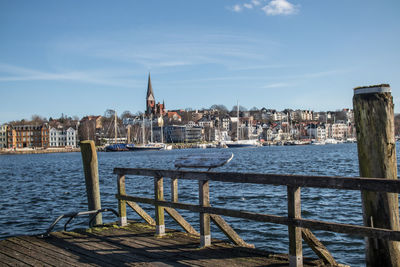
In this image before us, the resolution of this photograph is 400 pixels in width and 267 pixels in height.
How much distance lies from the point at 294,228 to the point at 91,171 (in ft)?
19.5

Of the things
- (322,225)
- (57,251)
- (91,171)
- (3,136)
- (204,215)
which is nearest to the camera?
(322,225)

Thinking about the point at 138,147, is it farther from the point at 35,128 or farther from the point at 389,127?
the point at 389,127

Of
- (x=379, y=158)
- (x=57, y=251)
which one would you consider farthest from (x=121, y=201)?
(x=379, y=158)

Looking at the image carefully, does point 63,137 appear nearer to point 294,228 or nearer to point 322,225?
point 294,228

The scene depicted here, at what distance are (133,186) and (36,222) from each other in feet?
42.0

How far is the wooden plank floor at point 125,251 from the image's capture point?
6316mm

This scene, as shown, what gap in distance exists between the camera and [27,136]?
17725 centimetres

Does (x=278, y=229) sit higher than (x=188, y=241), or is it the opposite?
(x=188, y=241)

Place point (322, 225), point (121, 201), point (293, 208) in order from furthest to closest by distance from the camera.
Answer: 1. point (121, 201)
2. point (293, 208)
3. point (322, 225)

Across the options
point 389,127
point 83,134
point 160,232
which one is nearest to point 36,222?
point 160,232

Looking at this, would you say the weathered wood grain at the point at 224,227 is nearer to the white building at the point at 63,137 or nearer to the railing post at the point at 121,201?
the railing post at the point at 121,201

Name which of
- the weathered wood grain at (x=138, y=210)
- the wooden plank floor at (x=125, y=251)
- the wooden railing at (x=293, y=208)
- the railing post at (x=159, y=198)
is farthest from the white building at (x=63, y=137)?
the wooden railing at (x=293, y=208)

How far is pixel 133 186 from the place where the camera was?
29.2 metres

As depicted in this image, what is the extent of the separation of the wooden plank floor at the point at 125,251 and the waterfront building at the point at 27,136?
18011 cm
